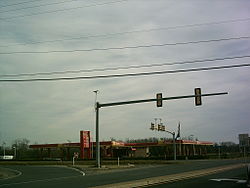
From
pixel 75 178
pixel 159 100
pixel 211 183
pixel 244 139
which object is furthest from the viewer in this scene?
pixel 159 100

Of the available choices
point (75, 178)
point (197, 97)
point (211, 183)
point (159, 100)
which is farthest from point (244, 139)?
point (75, 178)

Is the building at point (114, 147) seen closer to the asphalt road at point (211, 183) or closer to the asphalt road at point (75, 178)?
the asphalt road at point (75, 178)

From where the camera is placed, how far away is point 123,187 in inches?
585

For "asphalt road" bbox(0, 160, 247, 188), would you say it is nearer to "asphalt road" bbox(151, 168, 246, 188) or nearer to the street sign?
"asphalt road" bbox(151, 168, 246, 188)

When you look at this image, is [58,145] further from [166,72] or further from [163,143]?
[166,72]

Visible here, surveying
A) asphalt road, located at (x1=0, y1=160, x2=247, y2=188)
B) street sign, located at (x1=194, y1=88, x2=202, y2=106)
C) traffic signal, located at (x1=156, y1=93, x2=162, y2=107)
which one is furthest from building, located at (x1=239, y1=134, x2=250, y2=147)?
traffic signal, located at (x1=156, y1=93, x2=162, y2=107)

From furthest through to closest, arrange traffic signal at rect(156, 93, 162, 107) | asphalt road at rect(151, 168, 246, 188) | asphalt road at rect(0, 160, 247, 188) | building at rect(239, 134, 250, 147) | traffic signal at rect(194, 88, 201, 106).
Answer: traffic signal at rect(156, 93, 162, 107) < traffic signal at rect(194, 88, 201, 106) < building at rect(239, 134, 250, 147) < asphalt road at rect(0, 160, 247, 188) < asphalt road at rect(151, 168, 246, 188)

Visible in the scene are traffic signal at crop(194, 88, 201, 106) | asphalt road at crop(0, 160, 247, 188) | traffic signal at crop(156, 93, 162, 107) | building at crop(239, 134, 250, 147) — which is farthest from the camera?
traffic signal at crop(156, 93, 162, 107)

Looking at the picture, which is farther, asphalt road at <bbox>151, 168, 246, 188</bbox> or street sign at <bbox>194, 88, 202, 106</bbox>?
street sign at <bbox>194, 88, 202, 106</bbox>

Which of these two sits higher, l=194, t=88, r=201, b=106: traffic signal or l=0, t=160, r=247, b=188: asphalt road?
l=194, t=88, r=201, b=106: traffic signal

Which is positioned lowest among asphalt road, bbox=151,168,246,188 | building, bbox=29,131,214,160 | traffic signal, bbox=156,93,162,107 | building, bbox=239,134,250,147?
building, bbox=29,131,214,160

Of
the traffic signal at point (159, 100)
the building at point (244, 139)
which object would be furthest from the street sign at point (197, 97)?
the building at point (244, 139)

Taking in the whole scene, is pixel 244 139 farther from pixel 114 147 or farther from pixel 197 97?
pixel 114 147

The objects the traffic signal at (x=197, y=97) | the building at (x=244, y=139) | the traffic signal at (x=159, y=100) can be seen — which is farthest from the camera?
the traffic signal at (x=159, y=100)
